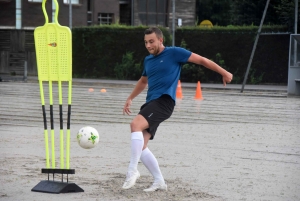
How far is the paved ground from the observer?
794 cm

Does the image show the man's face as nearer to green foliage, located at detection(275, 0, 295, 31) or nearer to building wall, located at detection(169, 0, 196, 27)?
green foliage, located at detection(275, 0, 295, 31)

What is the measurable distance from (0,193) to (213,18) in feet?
204

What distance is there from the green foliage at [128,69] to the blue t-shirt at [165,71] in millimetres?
29247

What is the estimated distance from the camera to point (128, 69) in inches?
1479

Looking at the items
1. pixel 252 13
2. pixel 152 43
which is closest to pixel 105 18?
pixel 252 13

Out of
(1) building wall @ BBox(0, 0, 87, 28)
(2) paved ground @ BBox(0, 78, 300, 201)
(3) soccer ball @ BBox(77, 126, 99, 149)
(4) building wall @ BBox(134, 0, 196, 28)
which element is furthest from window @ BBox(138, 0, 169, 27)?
(3) soccer ball @ BBox(77, 126, 99, 149)

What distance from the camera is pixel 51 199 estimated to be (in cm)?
716

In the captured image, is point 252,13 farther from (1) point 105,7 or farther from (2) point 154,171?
(2) point 154,171

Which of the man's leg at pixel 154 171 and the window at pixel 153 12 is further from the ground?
the window at pixel 153 12

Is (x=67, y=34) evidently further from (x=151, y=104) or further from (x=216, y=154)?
(x=216, y=154)

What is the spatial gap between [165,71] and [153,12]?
4788 cm

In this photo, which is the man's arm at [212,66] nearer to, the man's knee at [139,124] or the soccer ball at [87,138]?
the man's knee at [139,124]

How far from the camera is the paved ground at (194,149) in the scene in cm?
794

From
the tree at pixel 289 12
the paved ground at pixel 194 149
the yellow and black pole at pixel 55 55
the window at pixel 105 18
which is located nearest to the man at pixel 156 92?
the paved ground at pixel 194 149
